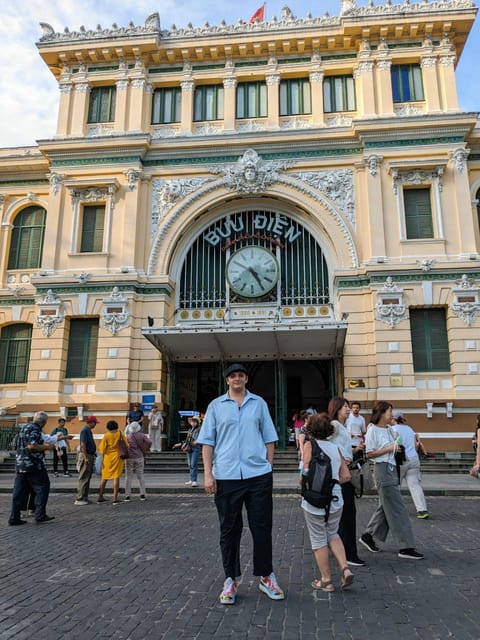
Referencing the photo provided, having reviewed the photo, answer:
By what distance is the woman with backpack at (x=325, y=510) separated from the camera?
17.4 feet

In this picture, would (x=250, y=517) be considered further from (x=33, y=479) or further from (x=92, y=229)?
(x=92, y=229)

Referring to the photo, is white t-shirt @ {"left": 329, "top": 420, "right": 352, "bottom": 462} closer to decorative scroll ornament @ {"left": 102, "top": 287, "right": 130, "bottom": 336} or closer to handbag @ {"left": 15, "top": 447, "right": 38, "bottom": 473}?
handbag @ {"left": 15, "top": 447, "right": 38, "bottom": 473}

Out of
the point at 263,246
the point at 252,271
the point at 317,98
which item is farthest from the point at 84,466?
the point at 317,98

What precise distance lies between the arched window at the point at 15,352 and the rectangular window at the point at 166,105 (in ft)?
34.5

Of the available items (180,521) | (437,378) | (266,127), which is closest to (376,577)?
(180,521)

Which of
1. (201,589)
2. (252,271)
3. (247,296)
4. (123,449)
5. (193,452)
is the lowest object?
(201,589)

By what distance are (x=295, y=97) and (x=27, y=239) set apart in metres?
13.2

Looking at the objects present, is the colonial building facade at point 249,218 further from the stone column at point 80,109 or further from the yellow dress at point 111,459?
the yellow dress at point 111,459

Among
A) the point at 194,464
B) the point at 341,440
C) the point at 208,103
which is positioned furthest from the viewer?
→ the point at 208,103

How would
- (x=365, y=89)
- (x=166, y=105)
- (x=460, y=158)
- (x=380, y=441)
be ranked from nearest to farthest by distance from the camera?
(x=380, y=441)
(x=460, y=158)
(x=365, y=89)
(x=166, y=105)

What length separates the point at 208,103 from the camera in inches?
924

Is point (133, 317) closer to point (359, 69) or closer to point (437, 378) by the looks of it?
point (437, 378)

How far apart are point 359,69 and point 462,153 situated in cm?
560

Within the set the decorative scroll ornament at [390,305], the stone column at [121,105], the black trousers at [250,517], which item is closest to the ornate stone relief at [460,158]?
the decorative scroll ornament at [390,305]
